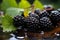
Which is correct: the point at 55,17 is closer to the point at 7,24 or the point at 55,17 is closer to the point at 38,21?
the point at 38,21

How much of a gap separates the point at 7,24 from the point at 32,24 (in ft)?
0.30

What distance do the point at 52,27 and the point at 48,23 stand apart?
21mm

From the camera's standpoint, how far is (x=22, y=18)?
0.68 meters

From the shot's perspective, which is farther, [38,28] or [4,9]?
[4,9]

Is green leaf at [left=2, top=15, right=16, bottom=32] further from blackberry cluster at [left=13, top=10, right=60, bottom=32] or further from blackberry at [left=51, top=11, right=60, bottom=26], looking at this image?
blackberry at [left=51, top=11, right=60, bottom=26]

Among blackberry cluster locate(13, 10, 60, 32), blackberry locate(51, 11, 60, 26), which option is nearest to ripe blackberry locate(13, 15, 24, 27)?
blackberry cluster locate(13, 10, 60, 32)

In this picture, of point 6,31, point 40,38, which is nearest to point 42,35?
point 40,38

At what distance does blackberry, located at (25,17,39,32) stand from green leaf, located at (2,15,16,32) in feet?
0.19

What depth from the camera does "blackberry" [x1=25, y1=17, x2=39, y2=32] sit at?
656 millimetres

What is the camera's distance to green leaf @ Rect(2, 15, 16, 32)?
671 millimetres

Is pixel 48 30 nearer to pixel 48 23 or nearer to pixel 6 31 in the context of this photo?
pixel 48 23

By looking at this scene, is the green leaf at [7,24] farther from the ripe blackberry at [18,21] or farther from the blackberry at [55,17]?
the blackberry at [55,17]

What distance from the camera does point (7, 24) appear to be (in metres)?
0.68

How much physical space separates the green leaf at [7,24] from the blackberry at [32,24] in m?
0.06
